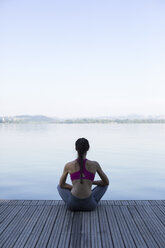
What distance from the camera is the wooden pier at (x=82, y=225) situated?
267 cm

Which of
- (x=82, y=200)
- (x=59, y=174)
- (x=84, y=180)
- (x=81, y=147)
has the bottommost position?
(x=59, y=174)

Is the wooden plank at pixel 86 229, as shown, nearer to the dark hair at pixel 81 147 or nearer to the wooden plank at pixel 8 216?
the dark hair at pixel 81 147

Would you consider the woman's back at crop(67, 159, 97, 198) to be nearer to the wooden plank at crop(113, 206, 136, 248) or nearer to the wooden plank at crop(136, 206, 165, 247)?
the wooden plank at crop(113, 206, 136, 248)

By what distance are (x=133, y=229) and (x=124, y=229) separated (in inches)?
3.7

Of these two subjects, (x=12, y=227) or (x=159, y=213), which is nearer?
(x=12, y=227)

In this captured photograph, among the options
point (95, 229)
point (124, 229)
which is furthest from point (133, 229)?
point (95, 229)

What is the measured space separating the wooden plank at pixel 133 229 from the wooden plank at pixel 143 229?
4cm

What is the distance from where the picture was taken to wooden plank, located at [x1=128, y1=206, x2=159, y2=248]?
2670 millimetres

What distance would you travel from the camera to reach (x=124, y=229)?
296 centimetres

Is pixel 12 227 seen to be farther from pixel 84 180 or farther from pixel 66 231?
pixel 84 180

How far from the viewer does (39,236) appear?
2.81 metres

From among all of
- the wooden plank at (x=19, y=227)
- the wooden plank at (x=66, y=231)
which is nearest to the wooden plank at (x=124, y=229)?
the wooden plank at (x=66, y=231)

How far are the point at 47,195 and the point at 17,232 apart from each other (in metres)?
4.10

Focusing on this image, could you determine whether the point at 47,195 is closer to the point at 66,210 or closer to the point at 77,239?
the point at 66,210
